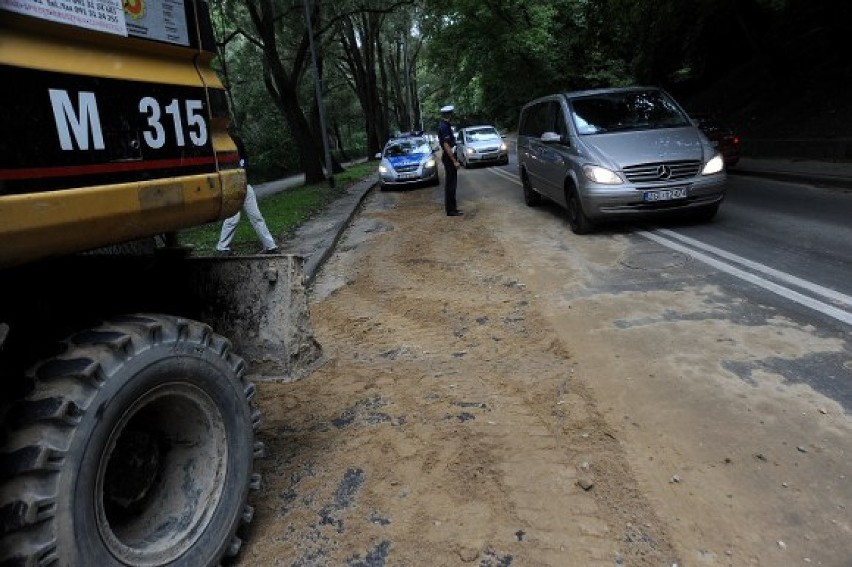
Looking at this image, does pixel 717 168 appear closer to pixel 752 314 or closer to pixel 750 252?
pixel 750 252

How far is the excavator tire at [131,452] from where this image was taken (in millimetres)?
1935

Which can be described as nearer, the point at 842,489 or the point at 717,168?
the point at 842,489

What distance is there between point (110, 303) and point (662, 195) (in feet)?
23.3

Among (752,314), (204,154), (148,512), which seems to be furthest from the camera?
(752,314)

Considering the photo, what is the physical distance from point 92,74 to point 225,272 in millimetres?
1306

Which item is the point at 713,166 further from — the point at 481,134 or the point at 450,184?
the point at 481,134

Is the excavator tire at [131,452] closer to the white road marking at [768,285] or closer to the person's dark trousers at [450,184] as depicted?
the white road marking at [768,285]

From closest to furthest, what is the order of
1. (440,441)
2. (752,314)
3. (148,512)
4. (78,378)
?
1. (78,378)
2. (148,512)
3. (440,441)
4. (752,314)

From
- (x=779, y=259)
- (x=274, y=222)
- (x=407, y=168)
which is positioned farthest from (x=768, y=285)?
(x=407, y=168)

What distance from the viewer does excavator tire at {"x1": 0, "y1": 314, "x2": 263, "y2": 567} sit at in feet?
6.35

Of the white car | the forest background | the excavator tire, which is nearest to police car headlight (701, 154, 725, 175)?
the excavator tire

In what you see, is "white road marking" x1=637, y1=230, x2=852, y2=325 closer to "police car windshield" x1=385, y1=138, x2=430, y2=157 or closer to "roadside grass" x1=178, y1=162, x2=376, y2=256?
"roadside grass" x1=178, y1=162, x2=376, y2=256

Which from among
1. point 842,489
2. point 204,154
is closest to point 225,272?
point 204,154

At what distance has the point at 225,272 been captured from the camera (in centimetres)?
331
